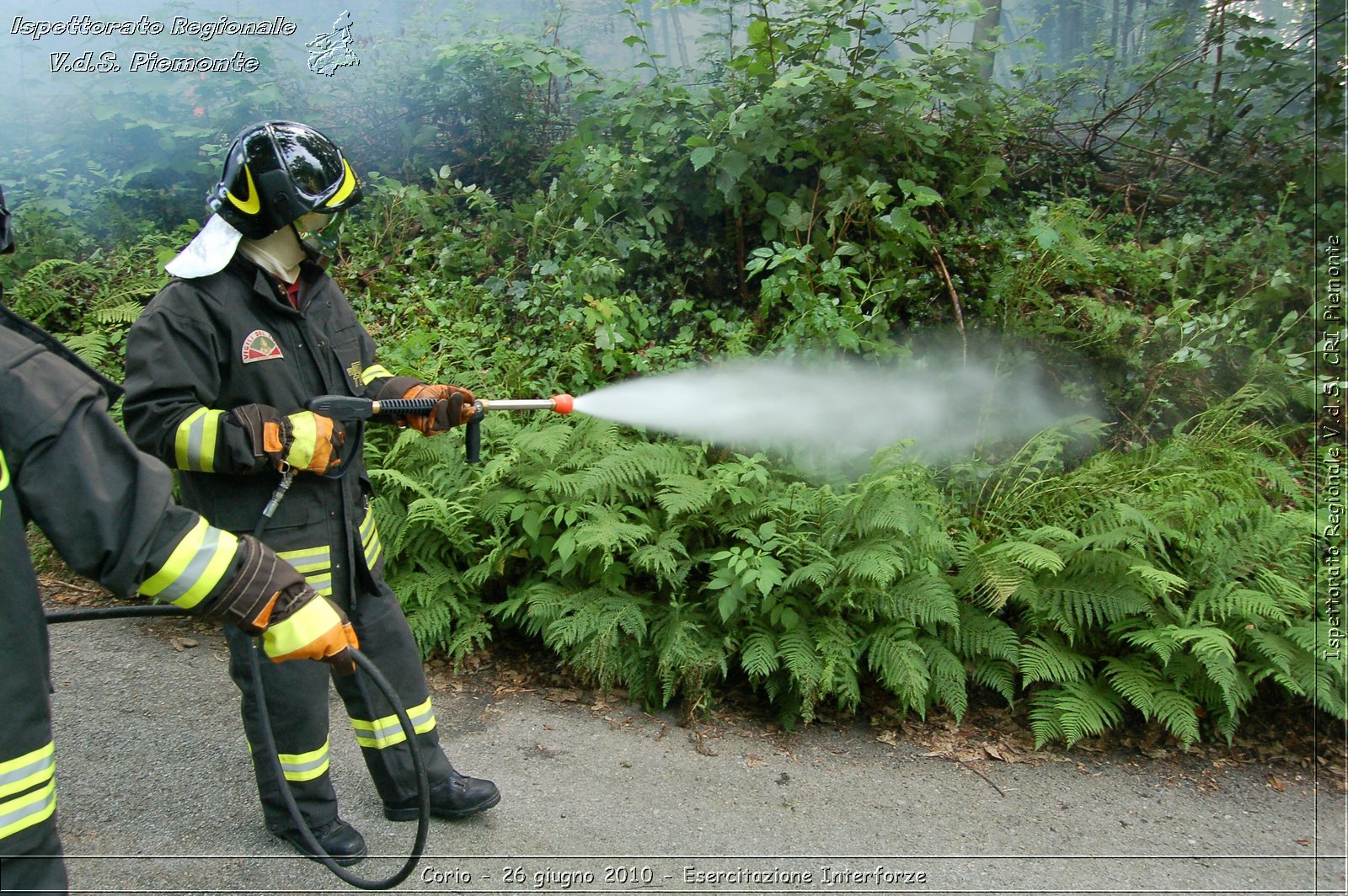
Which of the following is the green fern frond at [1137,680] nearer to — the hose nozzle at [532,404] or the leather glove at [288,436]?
the hose nozzle at [532,404]

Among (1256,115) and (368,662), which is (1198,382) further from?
(368,662)

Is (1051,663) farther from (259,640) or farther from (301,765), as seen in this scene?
(259,640)

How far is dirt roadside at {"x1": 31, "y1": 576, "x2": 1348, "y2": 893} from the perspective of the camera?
311cm

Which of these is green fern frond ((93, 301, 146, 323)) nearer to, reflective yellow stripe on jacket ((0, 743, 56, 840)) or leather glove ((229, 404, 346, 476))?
leather glove ((229, 404, 346, 476))

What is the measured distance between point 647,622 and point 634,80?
13.5ft

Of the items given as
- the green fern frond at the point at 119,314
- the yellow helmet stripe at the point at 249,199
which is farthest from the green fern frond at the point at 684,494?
the green fern frond at the point at 119,314

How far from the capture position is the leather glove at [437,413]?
10.5ft

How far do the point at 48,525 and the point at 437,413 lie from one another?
1.43 m

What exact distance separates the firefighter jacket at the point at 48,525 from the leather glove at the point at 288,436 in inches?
27.0

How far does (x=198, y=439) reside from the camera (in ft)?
8.92

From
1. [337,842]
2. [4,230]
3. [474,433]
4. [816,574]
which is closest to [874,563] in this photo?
[816,574]

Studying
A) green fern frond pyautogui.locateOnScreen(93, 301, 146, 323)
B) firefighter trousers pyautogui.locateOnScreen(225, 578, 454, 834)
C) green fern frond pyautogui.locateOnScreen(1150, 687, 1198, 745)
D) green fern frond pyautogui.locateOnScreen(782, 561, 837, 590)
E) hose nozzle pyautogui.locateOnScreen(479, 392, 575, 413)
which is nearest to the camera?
firefighter trousers pyautogui.locateOnScreen(225, 578, 454, 834)

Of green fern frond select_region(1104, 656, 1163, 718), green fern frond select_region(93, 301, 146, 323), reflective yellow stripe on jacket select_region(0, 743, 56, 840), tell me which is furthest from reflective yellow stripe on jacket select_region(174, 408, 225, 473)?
green fern frond select_region(93, 301, 146, 323)

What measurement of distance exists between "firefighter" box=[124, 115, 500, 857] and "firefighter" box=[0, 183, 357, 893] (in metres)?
0.63
